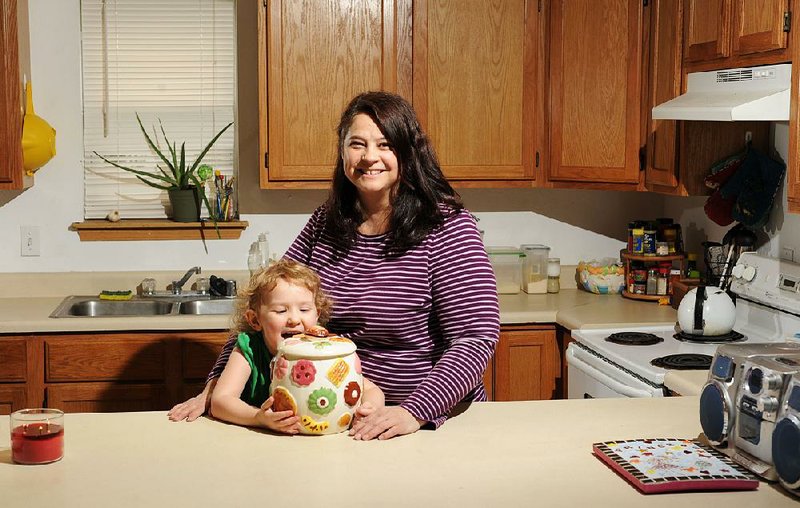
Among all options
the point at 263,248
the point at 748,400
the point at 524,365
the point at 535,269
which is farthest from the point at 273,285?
the point at 535,269

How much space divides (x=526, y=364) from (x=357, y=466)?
2.19 meters

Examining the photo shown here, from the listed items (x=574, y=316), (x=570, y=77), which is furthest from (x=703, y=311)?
(x=570, y=77)

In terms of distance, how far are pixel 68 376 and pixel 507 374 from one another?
158cm

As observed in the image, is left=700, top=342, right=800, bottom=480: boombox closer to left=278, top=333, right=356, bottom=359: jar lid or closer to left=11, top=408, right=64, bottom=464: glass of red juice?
left=278, top=333, right=356, bottom=359: jar lid

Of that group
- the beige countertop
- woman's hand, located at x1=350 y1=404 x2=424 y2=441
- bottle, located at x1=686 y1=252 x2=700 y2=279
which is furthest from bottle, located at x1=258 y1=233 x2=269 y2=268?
woman's hand, located at x1=350 y1=404 x2=424 y2=441

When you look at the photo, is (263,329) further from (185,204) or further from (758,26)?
(185,204)

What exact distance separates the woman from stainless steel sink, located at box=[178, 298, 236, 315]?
1783 millimetres

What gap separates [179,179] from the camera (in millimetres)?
4176

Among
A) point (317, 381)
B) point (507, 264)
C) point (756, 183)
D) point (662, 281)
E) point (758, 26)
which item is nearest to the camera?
point (317, 381)

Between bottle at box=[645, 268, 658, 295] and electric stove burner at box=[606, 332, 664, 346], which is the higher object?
bottle at box=[645, 268, 658, 295]

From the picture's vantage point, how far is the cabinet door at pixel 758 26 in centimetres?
284

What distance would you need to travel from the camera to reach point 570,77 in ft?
13.0

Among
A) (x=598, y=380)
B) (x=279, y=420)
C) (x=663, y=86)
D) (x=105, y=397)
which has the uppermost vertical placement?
(x=663, y=86)

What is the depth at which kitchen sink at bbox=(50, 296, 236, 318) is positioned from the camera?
4004 millimetres
